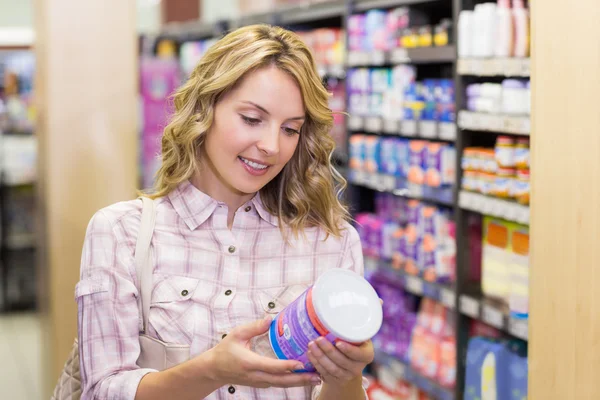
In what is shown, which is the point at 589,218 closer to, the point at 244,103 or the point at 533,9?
the point at 533,9

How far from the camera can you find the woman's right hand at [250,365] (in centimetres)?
150

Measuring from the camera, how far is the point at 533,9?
6.81 feet

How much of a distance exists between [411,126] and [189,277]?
2.35 metres

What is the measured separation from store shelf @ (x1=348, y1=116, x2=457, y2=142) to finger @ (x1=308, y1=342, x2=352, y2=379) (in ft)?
7.44

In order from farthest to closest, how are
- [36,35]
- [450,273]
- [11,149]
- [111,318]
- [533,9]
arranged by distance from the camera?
[11,149] → [450,273] → [36,35] → [533,9] → [111,318]

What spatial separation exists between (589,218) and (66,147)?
7.52 ft

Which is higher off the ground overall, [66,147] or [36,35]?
[36,35]

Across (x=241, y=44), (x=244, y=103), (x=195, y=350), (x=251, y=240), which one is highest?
(x=241, y=44)

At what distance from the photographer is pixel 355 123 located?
4488 millimetres

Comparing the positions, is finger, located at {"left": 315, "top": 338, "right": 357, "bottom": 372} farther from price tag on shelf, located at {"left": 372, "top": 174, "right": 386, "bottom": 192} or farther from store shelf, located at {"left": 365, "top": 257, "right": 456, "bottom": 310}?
price tag on shelf, located at {"left": 372, "top": 174, "right": 386, "bottom": 192}

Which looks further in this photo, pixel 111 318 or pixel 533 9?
pixel 533 9

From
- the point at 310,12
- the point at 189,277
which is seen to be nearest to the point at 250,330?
the point at 189,277

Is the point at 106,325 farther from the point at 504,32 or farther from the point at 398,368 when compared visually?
the point at 398,368

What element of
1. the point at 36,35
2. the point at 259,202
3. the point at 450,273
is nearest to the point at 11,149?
the point at 36,35
